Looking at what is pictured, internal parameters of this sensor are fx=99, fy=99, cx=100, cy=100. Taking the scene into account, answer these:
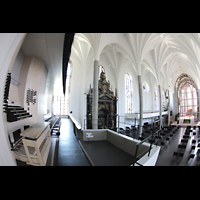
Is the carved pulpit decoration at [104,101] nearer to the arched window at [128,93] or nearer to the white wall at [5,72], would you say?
the arched window at [128,93]

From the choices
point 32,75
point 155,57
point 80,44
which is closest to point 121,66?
point 155,57

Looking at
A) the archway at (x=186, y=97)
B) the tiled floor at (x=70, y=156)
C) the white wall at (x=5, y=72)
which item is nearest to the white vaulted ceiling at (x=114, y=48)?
the white wall at (x=5, y=72)

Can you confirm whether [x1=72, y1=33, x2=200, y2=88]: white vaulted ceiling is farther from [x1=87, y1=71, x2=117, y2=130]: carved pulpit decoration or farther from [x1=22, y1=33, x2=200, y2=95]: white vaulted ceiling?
[x1=87, y1=71, x2=117, y2=130]: carved pulpit decoration

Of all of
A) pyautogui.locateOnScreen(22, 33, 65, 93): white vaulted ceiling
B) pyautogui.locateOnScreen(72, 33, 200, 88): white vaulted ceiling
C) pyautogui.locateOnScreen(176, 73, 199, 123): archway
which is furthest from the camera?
pyautogui.locateOnScreen(176, 73, 199, 123): archway

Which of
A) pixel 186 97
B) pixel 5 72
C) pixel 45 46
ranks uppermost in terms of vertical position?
pixel 186 97

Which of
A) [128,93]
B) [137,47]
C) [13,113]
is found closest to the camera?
[13,113]

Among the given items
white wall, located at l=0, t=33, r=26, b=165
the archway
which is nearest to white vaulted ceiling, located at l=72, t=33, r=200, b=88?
white wall, located at l=0, t=33, r=26, b=165

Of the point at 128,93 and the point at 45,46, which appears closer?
the point at 45,46

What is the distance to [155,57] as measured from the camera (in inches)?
492

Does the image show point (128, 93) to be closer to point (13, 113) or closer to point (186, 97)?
point (13, 113)

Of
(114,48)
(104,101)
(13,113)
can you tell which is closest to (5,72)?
(13,113)
